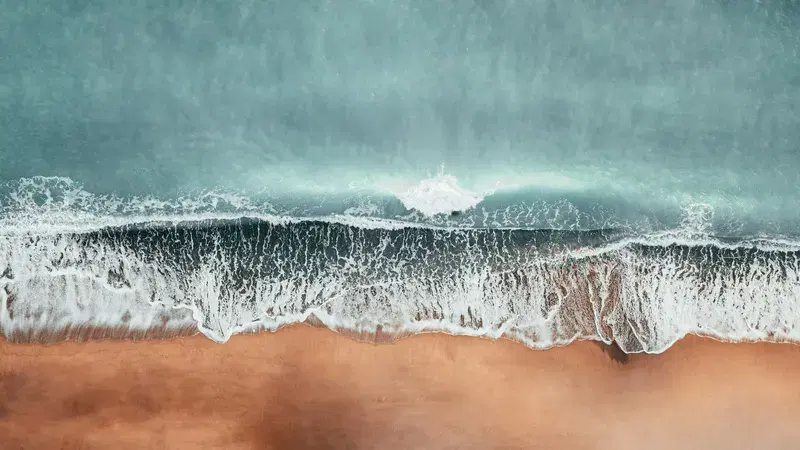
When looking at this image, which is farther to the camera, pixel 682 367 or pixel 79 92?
pixel 682 367

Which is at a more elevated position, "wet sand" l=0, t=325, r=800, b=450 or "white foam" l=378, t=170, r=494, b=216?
"white foam" l=378, t=170, r=494, b=216

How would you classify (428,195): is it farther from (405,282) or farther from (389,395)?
(389,395)

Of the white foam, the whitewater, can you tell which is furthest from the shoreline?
the white foam

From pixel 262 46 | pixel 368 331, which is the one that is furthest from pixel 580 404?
pixel 262 46

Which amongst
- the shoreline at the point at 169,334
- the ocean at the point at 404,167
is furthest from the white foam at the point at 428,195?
the shoreline at the point at 169,334

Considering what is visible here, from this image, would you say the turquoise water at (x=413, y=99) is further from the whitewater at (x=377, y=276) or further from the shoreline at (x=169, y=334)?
the shoreline at (x=169, y=334)

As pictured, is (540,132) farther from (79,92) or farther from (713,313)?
(79,92)

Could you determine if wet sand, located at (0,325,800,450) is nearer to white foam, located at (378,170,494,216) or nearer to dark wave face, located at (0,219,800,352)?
dark wave face, located at (0,219,800,352)
